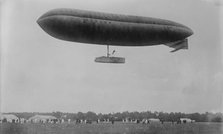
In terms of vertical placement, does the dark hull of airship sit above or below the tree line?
above

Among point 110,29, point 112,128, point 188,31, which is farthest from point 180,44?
point 112,128

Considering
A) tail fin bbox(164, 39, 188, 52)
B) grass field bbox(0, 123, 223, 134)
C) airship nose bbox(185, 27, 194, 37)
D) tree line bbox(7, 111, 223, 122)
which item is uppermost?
airship nose bbox(185, 27, 194, 37)

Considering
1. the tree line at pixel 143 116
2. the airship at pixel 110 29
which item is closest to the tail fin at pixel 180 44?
the airship at pixel 110 29

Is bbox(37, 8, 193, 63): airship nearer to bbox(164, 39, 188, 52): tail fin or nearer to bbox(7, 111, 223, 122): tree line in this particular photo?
bbox(164, 39, 188, 52): tail fin

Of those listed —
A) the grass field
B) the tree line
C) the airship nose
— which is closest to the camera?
the grass field

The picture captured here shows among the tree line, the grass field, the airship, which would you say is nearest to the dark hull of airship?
the airship

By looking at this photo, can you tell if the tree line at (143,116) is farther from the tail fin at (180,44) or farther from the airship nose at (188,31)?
the airship nose at (188,31)

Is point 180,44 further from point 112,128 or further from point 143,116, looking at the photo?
point 112,128

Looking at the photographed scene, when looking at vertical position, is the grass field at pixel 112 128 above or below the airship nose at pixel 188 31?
below

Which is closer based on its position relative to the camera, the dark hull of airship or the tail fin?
the dark hull of airship
